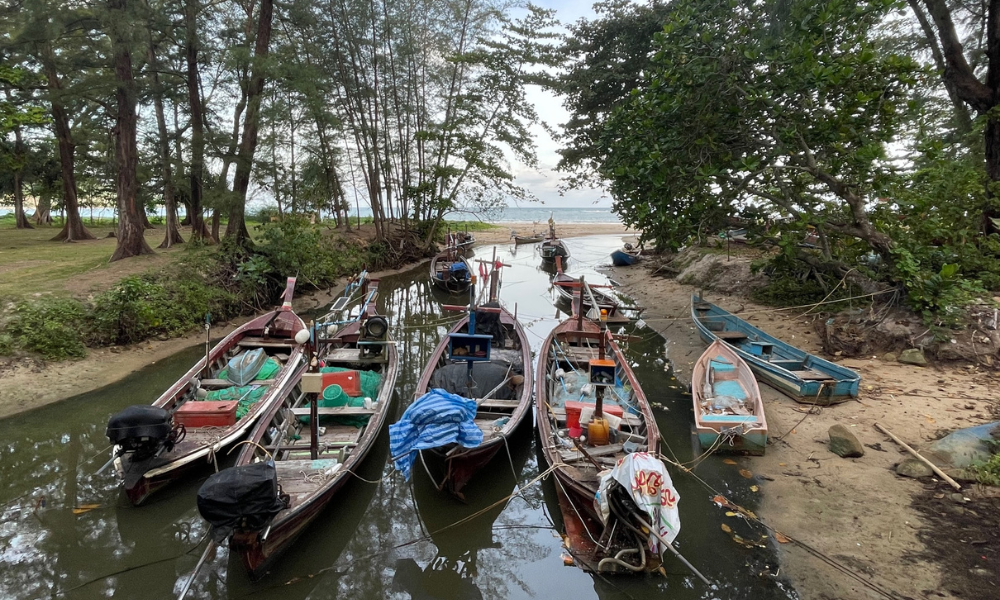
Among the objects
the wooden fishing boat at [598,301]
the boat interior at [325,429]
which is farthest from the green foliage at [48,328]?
the wooden fishing boat at [598,301]

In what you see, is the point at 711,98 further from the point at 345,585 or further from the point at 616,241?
the point at 616,241

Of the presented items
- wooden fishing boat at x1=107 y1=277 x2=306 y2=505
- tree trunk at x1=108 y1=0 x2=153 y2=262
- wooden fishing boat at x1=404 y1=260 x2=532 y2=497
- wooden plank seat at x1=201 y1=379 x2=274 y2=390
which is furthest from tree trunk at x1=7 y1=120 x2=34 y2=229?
wooden fishing boat at x1=404 y1=260 x2=532 y2=497

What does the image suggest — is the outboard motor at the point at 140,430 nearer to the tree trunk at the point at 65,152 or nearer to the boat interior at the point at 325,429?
the boat interior at the point at 325,429

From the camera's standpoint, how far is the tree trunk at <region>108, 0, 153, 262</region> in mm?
12422

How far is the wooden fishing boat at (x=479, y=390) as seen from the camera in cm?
574

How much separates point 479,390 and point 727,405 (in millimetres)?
3667

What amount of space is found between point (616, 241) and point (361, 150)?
23315mm

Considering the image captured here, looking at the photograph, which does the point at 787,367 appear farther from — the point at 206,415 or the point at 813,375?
the point at 206,415

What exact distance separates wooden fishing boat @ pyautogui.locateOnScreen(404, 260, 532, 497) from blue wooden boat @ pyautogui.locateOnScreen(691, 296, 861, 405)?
3901mm

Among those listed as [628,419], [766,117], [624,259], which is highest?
[766,117]

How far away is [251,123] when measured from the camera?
13.6 meters

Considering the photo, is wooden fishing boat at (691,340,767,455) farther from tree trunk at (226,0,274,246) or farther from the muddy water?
tree trunk at (226,0,274,246)

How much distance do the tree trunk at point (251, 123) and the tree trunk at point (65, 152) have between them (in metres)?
5.16

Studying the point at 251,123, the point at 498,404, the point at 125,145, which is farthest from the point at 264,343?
the point at 125,145
